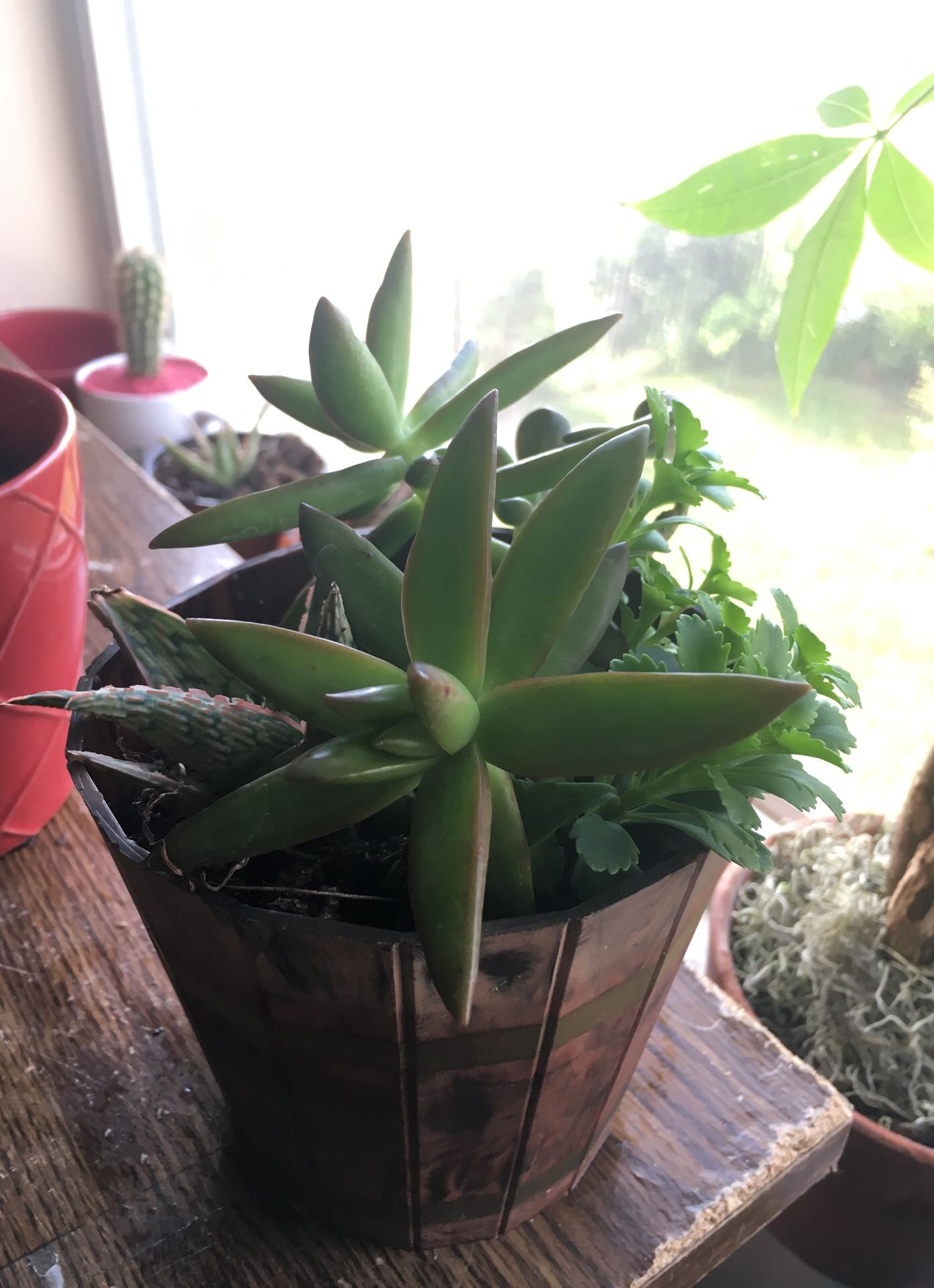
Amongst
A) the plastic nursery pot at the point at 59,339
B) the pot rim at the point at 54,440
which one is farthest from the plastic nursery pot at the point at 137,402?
the pot rim at the point at 54,440

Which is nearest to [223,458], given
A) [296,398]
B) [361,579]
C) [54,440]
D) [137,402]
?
[137,402]

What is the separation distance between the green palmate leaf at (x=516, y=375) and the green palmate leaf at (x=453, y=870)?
0.52 ft

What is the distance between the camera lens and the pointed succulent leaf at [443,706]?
240 mm

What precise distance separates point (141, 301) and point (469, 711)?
1.40 meters

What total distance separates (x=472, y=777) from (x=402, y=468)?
0.16 m

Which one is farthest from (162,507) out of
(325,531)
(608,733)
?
(608,733)

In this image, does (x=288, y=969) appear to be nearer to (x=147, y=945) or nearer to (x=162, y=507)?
(x=147, y=945)

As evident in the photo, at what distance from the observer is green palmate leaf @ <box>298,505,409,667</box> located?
1.04 ft

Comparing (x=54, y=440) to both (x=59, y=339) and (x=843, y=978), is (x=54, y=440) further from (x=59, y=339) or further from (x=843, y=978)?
(x=59, y=339)

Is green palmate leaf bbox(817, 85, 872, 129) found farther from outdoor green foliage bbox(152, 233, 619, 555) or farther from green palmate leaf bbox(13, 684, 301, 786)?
green palmate leaf bbox(13, 684, 301, 786)

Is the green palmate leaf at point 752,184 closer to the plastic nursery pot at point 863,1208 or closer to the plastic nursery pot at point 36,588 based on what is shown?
the plastic nursery pot at point 36,588

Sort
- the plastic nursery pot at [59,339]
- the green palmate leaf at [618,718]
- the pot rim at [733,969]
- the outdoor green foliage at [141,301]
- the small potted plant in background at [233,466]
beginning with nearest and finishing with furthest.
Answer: the green palmate leaf at [618,718], the pot rim at [733,969], the small potted plant in background at [233,466], the outdoor green foliage at [141,301], the plastic nursery pot at [59,339]

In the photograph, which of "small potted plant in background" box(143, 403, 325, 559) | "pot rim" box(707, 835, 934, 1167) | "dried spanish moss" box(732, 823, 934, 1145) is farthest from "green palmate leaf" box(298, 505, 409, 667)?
"small potted plant in background" box(143, 403, 325, 559)

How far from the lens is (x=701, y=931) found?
90 cm
